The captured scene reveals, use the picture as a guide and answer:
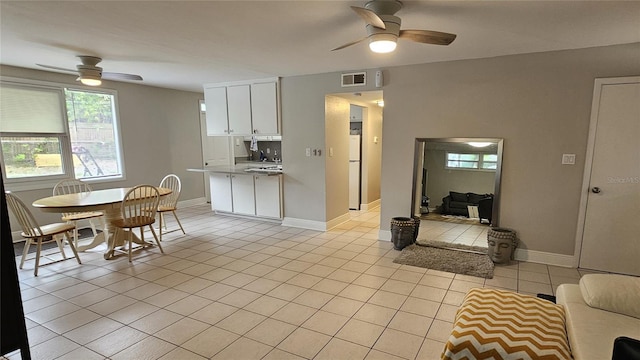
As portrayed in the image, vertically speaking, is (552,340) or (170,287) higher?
(552,340)

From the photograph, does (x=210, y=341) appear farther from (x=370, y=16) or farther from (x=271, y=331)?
(x=370, y=16)

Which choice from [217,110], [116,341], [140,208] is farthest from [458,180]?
[217,110]

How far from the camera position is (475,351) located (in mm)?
1547

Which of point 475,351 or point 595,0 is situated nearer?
point 475,351

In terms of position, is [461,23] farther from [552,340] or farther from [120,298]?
[120,298]

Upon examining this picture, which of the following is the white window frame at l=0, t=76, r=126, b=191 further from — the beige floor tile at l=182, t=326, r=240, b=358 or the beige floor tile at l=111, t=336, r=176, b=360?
the beige floor tile at l=182, t=326, r=240, b=358

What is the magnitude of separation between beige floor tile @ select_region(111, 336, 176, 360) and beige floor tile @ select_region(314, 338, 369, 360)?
1034 millimetres

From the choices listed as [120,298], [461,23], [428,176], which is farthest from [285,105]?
[120,298]

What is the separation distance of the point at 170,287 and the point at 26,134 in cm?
332

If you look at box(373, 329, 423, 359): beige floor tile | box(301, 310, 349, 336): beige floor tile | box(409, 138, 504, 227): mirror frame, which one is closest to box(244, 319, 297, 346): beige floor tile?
box(301, 310, 349, 336): beige floor tile

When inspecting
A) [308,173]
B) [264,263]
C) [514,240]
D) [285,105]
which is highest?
[285,105]

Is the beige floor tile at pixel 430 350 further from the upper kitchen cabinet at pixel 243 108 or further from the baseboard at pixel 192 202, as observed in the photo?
the baseboard at pixel 192 202

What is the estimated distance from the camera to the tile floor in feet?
7.19

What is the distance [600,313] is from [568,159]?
2.18 meters
